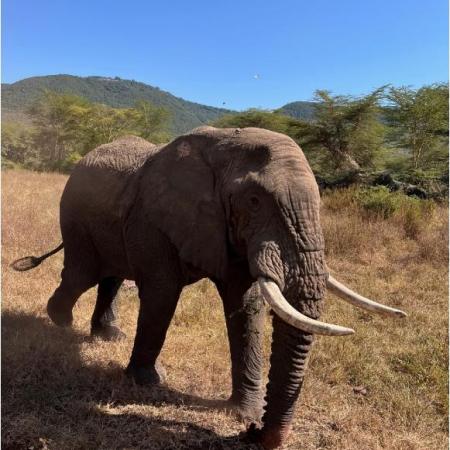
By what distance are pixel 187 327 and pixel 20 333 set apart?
1.81 meters

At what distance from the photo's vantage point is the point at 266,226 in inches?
116

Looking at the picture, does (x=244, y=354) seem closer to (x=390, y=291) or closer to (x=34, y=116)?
(x=390, y=291)

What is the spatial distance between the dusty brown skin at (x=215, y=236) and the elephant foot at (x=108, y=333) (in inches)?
19.2

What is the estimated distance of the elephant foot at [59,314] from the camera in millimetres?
5031

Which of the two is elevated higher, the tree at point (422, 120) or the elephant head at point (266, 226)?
the tree at point (422, 120)

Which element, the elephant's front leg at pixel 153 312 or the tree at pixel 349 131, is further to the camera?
the tree at pixel 349 131

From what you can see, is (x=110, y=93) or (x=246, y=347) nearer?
(x=246, y=347)

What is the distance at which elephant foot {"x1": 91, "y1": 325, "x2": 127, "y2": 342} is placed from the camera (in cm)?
520

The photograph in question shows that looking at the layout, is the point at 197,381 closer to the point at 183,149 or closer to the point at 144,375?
the point at 144,375

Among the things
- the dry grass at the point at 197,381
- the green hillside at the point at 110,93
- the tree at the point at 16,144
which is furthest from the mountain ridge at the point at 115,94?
the dry grass at the point at 197,381

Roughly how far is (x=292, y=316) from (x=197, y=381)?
2.16m

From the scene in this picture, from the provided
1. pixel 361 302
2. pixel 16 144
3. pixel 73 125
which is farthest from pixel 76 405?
pixel 16 144

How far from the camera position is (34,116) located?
48.0 metres

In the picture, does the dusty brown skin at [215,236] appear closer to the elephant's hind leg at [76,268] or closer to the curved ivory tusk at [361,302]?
the elephant's hind leg at [76,268]
